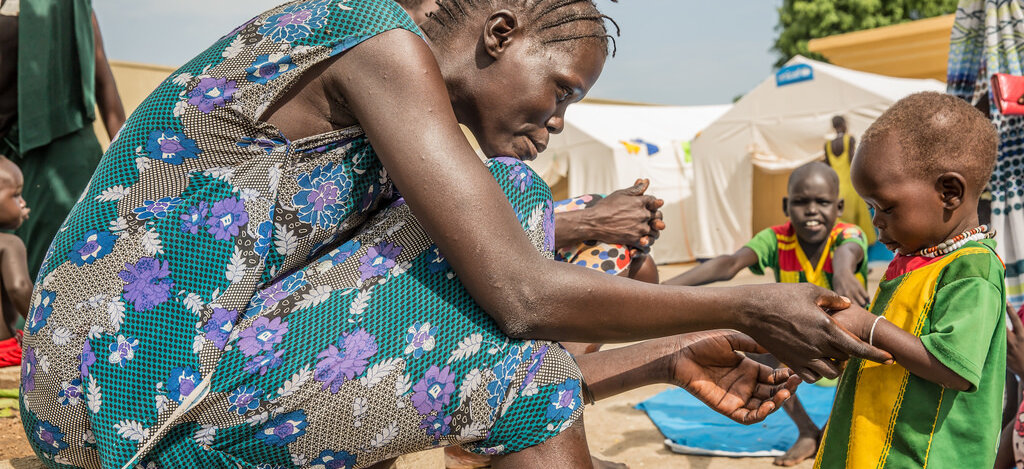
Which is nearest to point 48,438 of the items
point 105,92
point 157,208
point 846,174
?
point 157,208

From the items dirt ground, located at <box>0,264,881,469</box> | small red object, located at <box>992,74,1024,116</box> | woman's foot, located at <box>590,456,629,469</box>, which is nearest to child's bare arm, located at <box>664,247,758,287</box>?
dirt ground, located at <box>0,264,881,469</box>

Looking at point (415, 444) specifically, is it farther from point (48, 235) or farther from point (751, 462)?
point (48, 235)

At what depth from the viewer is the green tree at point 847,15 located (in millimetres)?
22375

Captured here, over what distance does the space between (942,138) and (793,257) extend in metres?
2.50

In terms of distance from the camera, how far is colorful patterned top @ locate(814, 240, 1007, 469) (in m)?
1.78

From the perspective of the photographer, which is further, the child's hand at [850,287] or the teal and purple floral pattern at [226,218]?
the child's hand at [850,287]

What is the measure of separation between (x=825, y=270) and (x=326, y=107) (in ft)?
11.3

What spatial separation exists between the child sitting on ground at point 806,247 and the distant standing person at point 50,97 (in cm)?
279

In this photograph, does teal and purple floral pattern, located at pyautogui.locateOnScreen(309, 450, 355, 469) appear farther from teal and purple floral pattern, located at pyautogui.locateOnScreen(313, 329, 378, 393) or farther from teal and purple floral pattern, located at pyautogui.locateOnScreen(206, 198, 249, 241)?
teal and purple floral pattern, located at pyautogui.locateOnScreen(206, 198, 249, 241)

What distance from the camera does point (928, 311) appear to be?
1.91 metres

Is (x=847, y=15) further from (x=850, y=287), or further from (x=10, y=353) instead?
(x=10, y=353)

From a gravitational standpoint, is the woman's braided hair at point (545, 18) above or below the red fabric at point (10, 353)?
above

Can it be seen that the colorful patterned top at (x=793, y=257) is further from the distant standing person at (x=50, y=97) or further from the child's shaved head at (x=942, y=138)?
the distant standing person at (x=50, y=97)

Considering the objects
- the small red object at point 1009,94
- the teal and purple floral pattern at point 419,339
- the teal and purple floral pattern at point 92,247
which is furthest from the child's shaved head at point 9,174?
the small red object at point 1009,94
